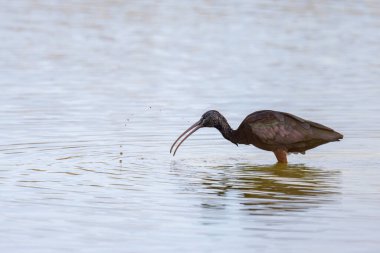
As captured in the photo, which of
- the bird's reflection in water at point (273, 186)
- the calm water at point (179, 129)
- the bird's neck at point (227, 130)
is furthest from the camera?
the bird's neck at point (227, 130)

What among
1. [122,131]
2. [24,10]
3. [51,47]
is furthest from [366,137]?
[24,10]

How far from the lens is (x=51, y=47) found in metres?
30.1

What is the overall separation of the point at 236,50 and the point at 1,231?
18308 millimetres

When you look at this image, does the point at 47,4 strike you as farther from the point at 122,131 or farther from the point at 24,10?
the point at 122,131

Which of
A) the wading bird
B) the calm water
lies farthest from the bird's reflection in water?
the wading bird

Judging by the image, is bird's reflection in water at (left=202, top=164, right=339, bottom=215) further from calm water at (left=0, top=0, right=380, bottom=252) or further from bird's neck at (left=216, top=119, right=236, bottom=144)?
bird's neck at (left=216, top=119, right=236, bottom=144)

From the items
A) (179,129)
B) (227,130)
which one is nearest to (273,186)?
(227,130)

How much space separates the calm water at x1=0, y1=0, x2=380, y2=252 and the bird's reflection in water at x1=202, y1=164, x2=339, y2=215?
3 centimetres

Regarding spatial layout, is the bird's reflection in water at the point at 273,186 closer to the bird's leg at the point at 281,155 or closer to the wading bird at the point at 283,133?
the bird's leg at the point at 281,155

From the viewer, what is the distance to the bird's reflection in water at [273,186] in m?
13.5

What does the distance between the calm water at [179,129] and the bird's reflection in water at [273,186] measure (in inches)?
1.0

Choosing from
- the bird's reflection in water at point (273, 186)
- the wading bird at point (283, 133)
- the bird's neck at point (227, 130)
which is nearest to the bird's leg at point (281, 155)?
the wading bird at point (283, 133)

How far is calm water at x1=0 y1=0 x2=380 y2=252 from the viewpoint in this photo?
12.1m

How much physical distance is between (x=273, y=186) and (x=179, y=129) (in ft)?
14.4
